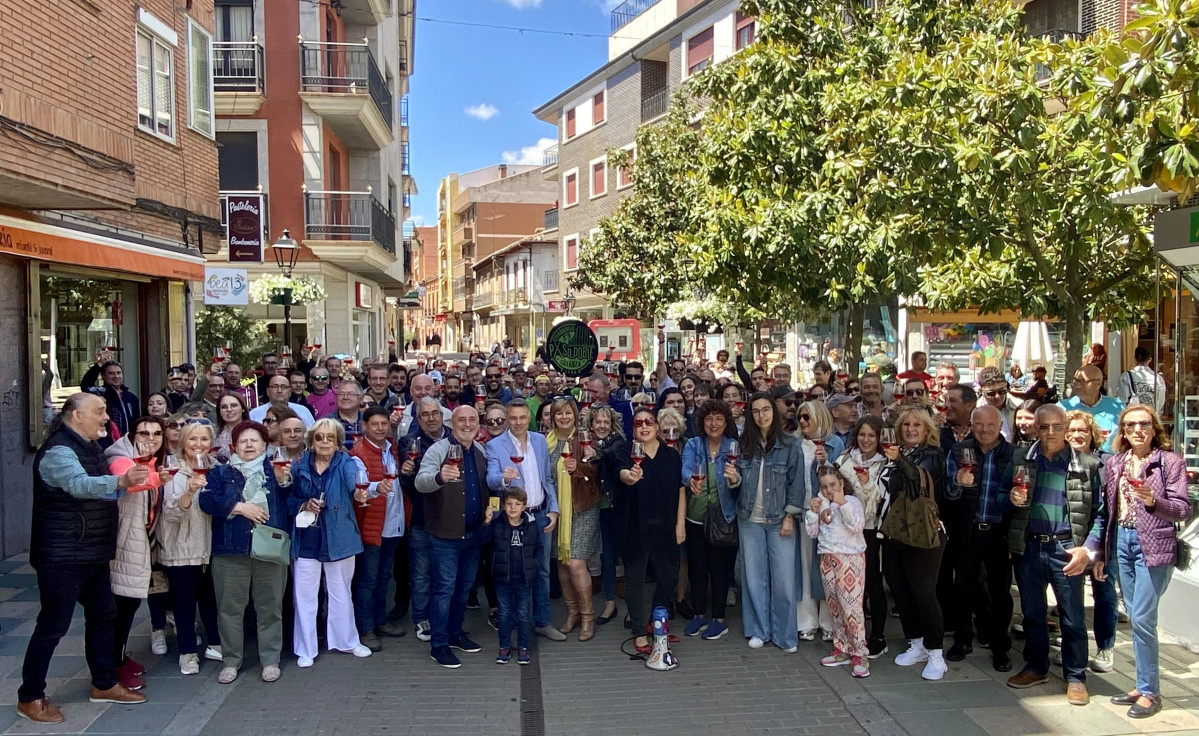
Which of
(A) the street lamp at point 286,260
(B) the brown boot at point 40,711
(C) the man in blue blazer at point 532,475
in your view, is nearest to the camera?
(B) the brown boot at point 40,711

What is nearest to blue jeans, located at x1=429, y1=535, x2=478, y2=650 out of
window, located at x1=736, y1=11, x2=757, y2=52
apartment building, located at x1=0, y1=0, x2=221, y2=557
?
apartment building, located at x1=0, y1=0, x2=221, y2=557

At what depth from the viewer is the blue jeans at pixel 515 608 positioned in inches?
232

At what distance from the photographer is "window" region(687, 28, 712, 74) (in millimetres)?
27984

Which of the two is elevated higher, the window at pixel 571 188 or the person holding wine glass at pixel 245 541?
the window at pixel 571 188

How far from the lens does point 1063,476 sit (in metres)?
5.30

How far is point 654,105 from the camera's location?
103 feet

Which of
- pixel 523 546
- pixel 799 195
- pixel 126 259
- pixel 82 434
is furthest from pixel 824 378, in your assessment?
pixel 126 259

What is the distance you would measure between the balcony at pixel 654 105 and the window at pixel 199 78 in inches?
780

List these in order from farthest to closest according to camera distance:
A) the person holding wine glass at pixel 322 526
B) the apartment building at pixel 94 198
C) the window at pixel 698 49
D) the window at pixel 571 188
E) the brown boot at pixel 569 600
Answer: the window at pixel 571 188
the window at pixel 698 49
the apartment building at pixel 94 198
the brown boot at pixel 569 600
the person holding wine glass at pixel 322 526

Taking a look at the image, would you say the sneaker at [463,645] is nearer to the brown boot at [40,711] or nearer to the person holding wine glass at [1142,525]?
the brown boot at [40,711]

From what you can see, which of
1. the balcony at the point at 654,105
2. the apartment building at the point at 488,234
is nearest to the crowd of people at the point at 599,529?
the balcony at the point at 654,105

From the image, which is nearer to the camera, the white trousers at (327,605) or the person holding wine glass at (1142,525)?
the person holding wine glass at (1142,525)

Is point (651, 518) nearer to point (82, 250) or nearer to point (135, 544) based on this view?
point (135, 544)

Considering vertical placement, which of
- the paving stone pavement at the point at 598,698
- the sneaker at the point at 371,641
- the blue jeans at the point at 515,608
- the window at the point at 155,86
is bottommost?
the paving stone pavement at the point at 598,698
